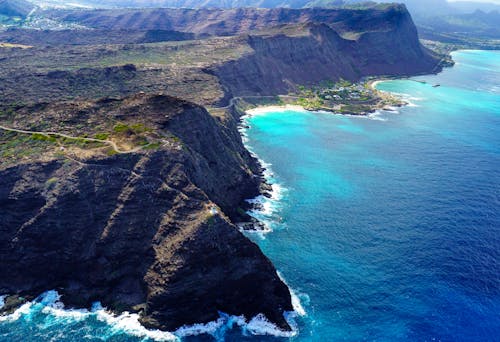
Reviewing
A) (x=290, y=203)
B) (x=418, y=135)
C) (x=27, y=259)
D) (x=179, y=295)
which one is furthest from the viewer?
(x=418, y=135)

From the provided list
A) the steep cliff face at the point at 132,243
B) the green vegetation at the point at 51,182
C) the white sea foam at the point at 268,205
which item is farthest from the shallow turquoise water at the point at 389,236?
the green vegetation at the point at 51,182

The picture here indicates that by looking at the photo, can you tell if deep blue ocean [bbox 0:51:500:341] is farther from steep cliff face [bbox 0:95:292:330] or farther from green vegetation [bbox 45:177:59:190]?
green vegetation [bbox 45:177:59:190]

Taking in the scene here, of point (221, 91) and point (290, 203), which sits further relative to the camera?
point (221, 91)

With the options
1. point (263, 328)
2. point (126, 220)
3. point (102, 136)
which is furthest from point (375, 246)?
point (102, 136)

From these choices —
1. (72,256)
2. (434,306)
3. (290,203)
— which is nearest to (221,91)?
(290,203)

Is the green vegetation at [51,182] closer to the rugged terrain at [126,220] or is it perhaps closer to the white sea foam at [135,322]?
the rugged terrain at [126,220]

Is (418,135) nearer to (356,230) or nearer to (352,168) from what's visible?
(352,168)
